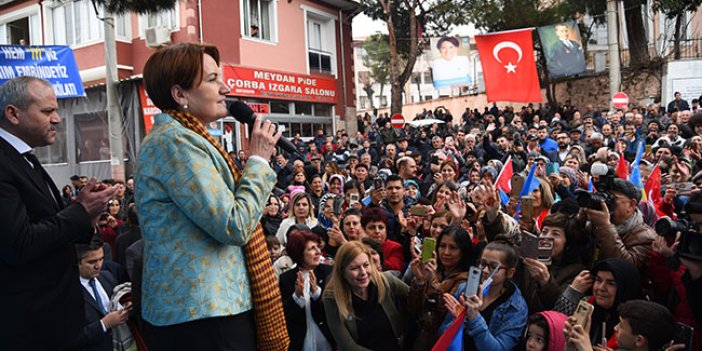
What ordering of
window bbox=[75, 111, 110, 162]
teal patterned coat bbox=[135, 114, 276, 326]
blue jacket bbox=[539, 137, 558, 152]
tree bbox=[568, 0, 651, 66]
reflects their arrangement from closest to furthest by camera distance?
teal patterned coat bbox=[135, 114, 276, 326], blue jacket bbox=[539, 137, 558, 152], window bbox=[75, 111, 110, 162], tree bbox=[568, 0, 651, 66]

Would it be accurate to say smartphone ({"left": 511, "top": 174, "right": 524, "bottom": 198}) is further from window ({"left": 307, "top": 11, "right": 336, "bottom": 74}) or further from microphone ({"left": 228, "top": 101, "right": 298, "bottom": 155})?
window ({"left": 307, "top": 11, "right": 336, "bottom": 74})

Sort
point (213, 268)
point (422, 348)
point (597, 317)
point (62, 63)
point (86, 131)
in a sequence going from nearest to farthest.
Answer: point (213, 268) < point (597, 317) < point (422, 348) < point (62, 63) < point (86, 131)

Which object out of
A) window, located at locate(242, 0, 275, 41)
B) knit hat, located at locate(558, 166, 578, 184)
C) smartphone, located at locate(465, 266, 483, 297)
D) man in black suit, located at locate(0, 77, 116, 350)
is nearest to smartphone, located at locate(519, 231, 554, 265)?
smartphone, located at locate(465, 266, 483, 297)

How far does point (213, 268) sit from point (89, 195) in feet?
2.48

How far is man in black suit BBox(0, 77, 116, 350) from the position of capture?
1948 mm

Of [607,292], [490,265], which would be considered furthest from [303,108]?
[607,292]

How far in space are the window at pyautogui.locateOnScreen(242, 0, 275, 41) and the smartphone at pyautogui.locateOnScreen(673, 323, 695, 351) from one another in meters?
15.5

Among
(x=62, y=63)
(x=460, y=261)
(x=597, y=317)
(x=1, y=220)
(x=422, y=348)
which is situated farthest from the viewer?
(x=62, y=63)

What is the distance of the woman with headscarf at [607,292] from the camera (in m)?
2.98

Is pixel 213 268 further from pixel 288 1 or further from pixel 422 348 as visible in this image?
pixel 288 1

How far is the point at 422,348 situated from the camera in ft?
11.0

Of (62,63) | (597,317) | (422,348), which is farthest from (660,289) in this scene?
(62,63)

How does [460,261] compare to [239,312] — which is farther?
[460,261]

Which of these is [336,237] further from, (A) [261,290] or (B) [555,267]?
(A) [261,290]
